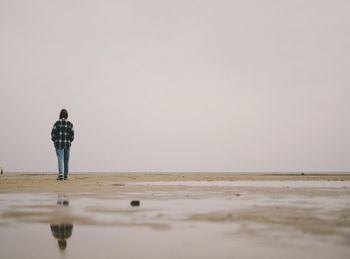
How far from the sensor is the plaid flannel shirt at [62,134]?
699 inches

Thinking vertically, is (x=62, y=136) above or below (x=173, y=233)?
above

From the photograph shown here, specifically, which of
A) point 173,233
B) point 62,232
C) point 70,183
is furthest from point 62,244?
point 70,183

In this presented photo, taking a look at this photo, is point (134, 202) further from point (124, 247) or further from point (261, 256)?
point (261, 256)

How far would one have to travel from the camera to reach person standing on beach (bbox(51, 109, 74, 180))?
17.8 metres

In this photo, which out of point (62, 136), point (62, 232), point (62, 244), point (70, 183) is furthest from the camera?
point (62, 136)

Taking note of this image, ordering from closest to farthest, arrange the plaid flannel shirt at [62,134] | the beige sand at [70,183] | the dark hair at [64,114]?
the beige sand at [70,183] → the plaid flannel shirt at [62,134] → the dark hair at [64,114]

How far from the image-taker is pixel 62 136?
17797mm

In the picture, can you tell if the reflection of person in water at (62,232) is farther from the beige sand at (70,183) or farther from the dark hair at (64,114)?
the dark hair at (64,114)

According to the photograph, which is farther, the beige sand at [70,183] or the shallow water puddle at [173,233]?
the beige sand at [70,183]

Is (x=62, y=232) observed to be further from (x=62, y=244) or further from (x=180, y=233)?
(x=180, y=233)

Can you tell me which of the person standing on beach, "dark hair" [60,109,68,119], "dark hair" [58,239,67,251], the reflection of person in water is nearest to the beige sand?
the person standing on beach

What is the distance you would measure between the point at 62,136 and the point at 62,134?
10 cm

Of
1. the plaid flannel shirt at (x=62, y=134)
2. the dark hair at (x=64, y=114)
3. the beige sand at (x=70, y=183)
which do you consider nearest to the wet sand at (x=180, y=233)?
the beige sand at (x=70, y=183)

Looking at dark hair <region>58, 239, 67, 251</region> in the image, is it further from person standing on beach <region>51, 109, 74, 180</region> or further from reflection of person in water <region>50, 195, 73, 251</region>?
person standing on beach <region>51, 109, 74, 180</region>
